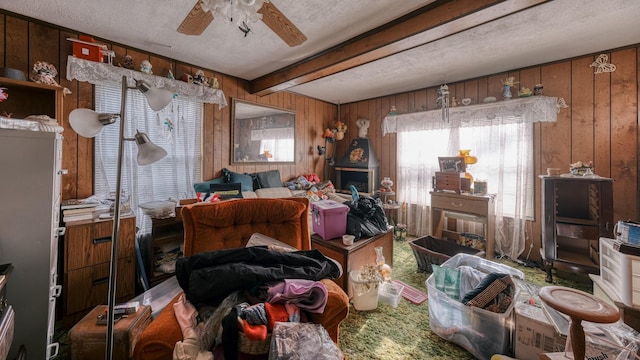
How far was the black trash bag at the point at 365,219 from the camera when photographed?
2.09 m

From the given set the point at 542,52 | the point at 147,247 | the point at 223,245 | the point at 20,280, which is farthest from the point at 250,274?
the point at 542,52

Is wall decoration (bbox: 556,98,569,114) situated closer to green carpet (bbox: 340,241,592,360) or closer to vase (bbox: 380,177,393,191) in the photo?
vase (bbox: 380,177,393,191)

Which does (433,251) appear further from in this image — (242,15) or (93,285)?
(93,285)

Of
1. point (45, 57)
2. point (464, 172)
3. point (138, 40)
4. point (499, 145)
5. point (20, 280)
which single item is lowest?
point (20, 280)

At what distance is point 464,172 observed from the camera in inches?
126

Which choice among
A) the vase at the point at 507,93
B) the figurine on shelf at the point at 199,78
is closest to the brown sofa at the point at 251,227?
the figurine on shelf at the point at 199,78

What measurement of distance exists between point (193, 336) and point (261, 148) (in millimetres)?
2946

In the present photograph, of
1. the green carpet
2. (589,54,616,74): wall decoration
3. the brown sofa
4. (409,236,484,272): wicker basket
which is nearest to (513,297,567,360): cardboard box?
the green carpet

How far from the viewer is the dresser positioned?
2.92 meters

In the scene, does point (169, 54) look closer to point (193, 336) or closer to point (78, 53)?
point (78, 53)

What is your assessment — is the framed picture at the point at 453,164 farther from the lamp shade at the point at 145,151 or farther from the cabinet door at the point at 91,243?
the cabinet door at the point at 91,243

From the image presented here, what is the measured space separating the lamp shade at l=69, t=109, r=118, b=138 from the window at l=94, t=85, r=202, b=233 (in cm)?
166

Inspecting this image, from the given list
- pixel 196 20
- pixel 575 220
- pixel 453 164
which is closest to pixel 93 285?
pixel 196 20

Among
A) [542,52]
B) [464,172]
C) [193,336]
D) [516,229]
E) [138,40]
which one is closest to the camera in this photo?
[193,336]
